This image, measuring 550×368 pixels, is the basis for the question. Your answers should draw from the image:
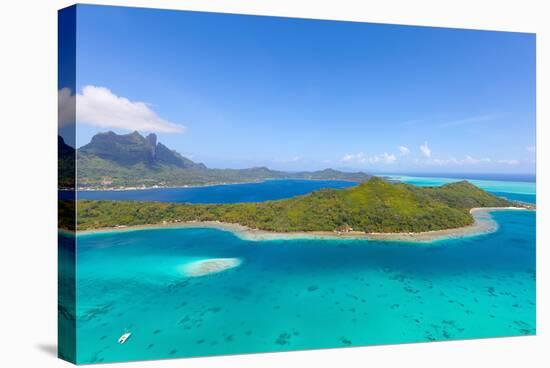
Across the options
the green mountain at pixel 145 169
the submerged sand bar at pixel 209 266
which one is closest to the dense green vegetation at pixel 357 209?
the green mountain at pixel 145 169

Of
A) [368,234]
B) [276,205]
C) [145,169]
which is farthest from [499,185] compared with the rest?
[145,169]

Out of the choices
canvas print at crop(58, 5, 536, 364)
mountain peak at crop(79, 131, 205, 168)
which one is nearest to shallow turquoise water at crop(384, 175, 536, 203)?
canvas print at crop(58, 5, 536, 364)

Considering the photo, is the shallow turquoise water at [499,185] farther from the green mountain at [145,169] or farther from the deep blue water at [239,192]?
the deep blue water at [239,192]

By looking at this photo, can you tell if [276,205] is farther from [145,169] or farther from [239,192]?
[145,169]

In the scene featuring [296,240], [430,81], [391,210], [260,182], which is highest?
[430,81]

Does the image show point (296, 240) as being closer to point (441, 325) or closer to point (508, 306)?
point (441, 325)

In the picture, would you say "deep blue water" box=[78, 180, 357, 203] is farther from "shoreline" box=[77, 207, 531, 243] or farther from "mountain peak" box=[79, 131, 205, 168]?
"mountain peak" box=[79, 131, 205, 168]

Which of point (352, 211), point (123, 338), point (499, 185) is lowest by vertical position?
point (123, 338)

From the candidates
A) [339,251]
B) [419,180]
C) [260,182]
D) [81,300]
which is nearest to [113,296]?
[81,300]
